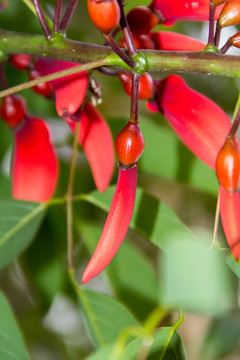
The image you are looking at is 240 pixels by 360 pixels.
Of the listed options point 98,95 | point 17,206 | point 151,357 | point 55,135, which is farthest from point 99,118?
point 55,135

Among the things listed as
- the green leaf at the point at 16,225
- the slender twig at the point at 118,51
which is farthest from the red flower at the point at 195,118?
the green leaf at the point at 16,225

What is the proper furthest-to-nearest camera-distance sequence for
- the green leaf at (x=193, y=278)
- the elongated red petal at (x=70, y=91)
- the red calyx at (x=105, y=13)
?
the elongated red petal at (x=70, y=91) → the red calyx at (x=105, y=13) → the green leaf at (x=193, y=278)

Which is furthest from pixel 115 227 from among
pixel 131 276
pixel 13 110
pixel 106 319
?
pixel 131 276

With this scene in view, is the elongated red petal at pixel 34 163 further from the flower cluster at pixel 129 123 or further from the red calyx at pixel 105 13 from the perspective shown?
the red calyx at pixel 105 13

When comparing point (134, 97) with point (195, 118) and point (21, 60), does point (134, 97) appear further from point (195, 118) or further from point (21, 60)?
point (21, 60)

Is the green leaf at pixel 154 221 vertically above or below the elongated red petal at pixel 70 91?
below

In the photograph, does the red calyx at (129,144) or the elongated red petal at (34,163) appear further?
the elongated red petal at (34,163)

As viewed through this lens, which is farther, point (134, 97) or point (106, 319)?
point (106, 319)
